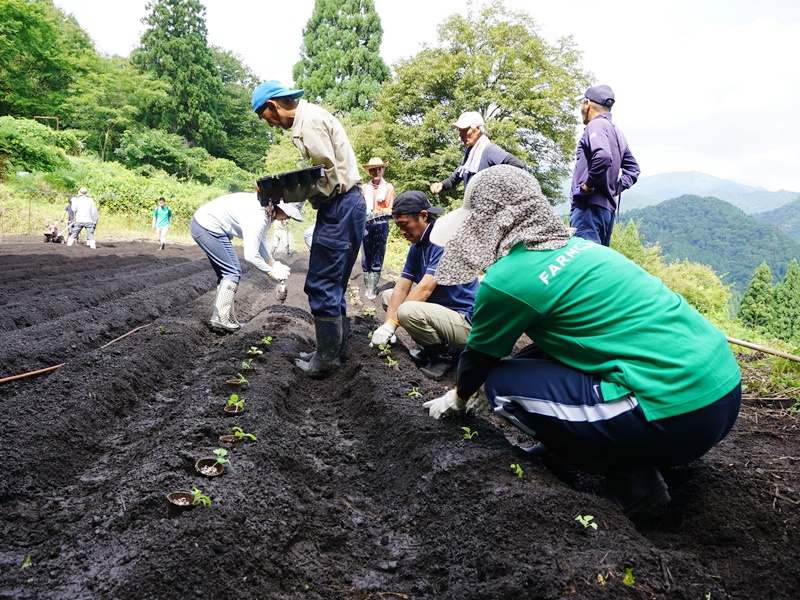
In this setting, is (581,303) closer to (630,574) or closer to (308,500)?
(630,574)

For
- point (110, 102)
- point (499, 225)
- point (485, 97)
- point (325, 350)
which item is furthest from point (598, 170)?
point (110, 102)

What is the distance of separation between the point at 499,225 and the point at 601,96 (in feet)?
8.28

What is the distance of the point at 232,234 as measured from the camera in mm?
4980

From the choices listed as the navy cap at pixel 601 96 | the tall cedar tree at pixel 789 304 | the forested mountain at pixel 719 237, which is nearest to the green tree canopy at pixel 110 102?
the navy cap at pixel 601 96

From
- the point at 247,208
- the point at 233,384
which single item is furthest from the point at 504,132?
the point at 233,384

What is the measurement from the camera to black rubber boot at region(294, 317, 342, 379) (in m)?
3.73

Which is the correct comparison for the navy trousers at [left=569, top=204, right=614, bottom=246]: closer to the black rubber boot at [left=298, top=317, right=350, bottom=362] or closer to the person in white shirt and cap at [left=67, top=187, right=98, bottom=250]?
the black rubber boot at [left=298, top=317, right=350, bottom=362]

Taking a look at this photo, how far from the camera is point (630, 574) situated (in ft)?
4.76

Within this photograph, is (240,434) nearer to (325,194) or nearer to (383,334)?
(383,334)

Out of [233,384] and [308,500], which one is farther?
[233,384]

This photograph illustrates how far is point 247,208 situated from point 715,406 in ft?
13.8

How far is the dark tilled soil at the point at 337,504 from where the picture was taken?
1618 millimetres

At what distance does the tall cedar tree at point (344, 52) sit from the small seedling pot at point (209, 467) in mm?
34991

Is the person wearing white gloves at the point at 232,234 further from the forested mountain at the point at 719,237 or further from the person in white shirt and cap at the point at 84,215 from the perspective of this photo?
the forested mountain at the point at 719,237
